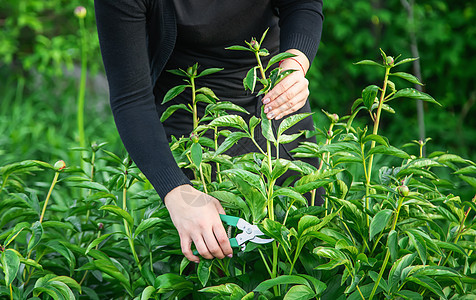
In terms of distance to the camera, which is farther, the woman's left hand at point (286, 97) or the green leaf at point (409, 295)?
the woman's left hand at point (286, 97)

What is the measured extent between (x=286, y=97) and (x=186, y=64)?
48 cm

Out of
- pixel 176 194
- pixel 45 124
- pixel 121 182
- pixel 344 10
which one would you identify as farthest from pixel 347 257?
pixel 45 124

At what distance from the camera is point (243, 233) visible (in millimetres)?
1114

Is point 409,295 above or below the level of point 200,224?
below

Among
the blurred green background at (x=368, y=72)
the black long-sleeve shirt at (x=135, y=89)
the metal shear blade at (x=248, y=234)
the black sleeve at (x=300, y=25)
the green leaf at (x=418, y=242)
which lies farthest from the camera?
the blurred green background at (x=368, y=72)

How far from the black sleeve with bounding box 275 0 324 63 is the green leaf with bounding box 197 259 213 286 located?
0.66 meters

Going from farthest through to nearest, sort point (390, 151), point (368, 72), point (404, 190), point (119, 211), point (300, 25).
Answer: point (368, 72) < point (300, 25) < point (119, 211) < point (390, 151) < point (404, 190)

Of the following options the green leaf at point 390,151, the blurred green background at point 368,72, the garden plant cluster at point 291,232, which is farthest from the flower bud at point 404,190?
the blurred green background at point 368,72

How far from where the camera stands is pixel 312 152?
123cm

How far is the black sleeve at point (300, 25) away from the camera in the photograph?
57.8 inches

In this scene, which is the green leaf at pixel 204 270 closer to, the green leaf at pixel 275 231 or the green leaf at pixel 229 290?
the green leaf at pixel 229 290

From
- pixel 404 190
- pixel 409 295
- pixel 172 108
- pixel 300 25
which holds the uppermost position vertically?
pixel 300 25

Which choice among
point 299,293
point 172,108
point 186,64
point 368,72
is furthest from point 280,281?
point 368,72

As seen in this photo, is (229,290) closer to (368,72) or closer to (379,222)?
(379,222)
